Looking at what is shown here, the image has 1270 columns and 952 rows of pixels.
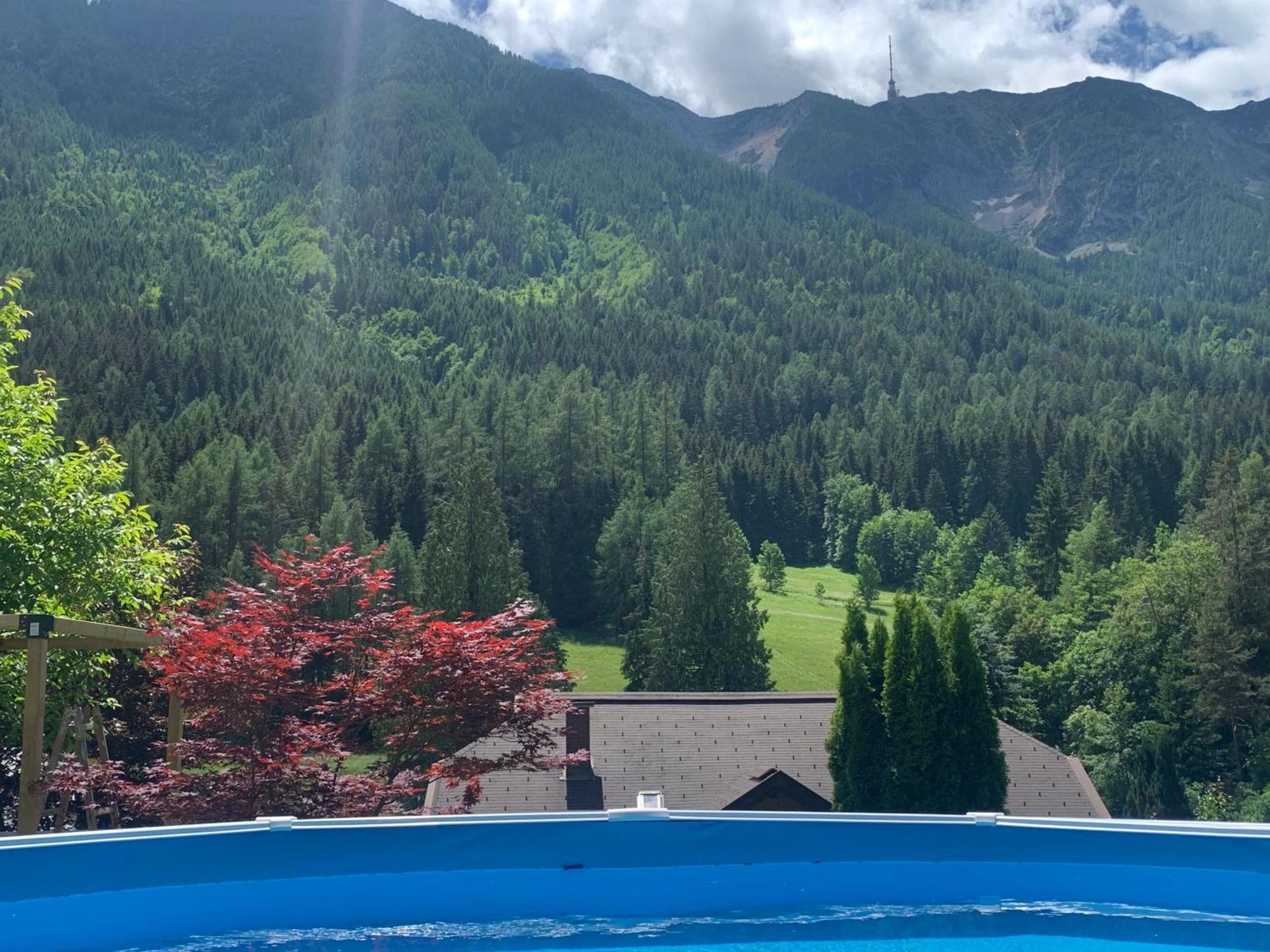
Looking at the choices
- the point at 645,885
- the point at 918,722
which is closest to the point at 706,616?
the point at 918,722

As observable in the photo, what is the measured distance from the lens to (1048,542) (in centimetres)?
6750

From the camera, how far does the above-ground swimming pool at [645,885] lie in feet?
30.5

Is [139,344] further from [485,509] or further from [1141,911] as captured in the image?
[1141,911]

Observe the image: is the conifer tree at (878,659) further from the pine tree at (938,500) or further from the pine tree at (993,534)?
the pine tree at (938,500)

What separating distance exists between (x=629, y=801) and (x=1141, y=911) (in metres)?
14.1

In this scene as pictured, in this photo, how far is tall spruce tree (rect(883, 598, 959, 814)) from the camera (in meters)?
23.5

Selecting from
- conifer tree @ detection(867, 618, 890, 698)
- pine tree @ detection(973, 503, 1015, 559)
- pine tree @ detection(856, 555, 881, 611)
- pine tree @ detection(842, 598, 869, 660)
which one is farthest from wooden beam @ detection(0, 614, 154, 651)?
pine tree @ detection(973, 503, 1015, 559)

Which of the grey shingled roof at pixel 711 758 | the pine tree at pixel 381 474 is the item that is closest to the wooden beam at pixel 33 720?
the grey shingled roof at pixel 711 758

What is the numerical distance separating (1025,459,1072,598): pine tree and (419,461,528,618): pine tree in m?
36.8

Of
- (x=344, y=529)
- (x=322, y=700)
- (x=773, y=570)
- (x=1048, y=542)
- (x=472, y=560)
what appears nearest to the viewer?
(x=322, y=700)

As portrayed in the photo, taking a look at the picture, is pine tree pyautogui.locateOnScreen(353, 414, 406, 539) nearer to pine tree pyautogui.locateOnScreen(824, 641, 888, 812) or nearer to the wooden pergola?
pine tree pyautogui.locateOnScreen(824, 641, 888, 812)

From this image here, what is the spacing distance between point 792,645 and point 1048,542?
2103cm

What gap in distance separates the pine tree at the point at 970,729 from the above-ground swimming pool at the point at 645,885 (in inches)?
542

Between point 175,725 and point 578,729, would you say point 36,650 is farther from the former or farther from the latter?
point 578,729
